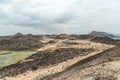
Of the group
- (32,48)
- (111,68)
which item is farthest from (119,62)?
(32,48)

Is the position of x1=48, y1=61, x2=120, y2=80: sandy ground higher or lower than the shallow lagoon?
higher

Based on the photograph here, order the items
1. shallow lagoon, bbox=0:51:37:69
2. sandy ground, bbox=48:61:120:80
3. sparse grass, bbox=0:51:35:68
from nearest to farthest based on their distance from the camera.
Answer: sandy ground, bbox=48:61:120:80 → shallow lagoon, bbox=0:51:37:69 → sparse grass, bbox=0:51:35:68

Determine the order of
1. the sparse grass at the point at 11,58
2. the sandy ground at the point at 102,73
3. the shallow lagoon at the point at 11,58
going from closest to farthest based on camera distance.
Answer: the sandy ground at the point at 102,73, the shallow lagoon at the point at 11,58, the sparse grass at the point at 11,58

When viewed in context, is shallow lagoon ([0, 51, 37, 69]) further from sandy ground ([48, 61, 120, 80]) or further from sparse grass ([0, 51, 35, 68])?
sandy ground ([48, 61, 120, 80])

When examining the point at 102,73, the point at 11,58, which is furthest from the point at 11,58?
the point at 102,73

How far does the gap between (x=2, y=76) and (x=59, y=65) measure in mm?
8835

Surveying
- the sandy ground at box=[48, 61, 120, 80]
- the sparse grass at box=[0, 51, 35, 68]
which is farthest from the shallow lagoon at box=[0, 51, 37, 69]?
the sandy ground at box=[48, 61, 120, 80]

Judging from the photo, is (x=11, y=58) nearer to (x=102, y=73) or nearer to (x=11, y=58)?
(x=11, y=58)

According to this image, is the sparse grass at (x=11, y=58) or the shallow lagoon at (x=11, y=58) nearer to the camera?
the shallow lagoon at (x=11, y=58)

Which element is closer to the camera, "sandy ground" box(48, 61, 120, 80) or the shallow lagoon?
"sandy ground" box(48, 61, 120, 80)

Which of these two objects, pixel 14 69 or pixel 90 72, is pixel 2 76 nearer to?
pixel 14 69

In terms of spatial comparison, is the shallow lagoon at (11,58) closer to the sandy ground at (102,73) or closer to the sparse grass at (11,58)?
the sparse grass at (11,58)

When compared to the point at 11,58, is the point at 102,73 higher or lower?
higher

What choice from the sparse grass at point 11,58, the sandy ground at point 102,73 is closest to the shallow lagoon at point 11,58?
the sparse grass at point 11,58
